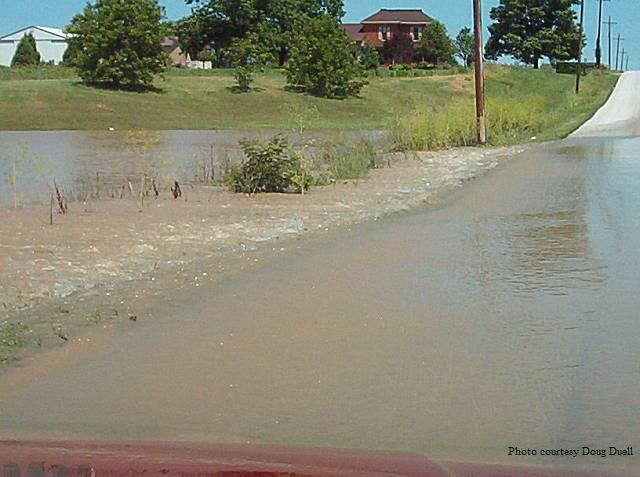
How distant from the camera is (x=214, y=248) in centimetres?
1304

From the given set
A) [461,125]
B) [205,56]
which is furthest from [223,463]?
[205,56]

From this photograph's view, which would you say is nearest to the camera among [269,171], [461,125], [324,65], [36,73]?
[269,171]

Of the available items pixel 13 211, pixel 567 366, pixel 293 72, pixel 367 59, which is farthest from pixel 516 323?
pixel 367 59

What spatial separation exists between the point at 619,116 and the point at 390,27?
6782cm

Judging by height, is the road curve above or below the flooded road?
below

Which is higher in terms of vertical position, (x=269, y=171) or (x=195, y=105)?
(x=269, y=171)

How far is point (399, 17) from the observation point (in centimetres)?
12062

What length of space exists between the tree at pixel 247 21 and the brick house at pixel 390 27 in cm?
2069

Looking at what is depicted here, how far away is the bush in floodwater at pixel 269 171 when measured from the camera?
19203mm

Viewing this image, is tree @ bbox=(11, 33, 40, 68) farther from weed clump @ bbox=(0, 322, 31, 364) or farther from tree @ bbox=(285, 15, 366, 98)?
weed clump @ bbox=(0, 322, 31, 364)

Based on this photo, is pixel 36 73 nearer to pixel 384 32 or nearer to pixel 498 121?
pixel 498 121

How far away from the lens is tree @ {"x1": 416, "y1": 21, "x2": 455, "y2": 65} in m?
102

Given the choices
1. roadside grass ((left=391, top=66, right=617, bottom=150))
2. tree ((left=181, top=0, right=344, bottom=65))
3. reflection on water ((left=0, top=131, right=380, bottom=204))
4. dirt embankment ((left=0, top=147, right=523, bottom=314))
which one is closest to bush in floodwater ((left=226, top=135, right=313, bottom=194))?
dirt embankment ((left=0, top=147, right=523, bottom=314))

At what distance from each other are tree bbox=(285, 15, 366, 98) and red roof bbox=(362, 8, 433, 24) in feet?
168
